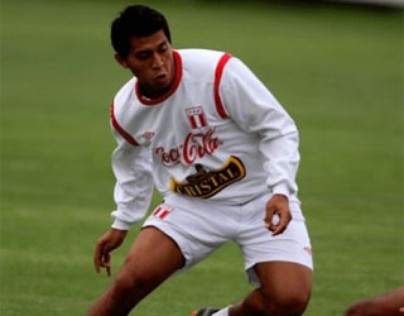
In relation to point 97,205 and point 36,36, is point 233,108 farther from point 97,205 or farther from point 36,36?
point 36,36

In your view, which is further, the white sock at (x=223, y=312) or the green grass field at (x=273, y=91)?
the green grass field at (x=273, y=91)

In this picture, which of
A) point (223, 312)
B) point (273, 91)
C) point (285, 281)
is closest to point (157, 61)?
point (285, 281)

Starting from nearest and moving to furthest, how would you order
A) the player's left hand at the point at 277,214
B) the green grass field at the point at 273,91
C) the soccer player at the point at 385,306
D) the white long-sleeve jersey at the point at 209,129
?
the soccer player at the point at 385,306 → the player's left hand at the point at 277,214 → the white long-sleeve jersey at the point at 209,129 → the green grass field at the point at 273,91

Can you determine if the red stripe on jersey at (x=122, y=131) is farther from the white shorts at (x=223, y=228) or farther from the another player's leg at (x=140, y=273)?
the another player's leg at (x=140, y=273)

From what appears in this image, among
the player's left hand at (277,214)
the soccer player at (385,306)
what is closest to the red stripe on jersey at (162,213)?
the player's left hand at (277,214)

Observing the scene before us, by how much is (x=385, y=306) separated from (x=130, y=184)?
2.11 metres

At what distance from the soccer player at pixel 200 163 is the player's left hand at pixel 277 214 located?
16cm

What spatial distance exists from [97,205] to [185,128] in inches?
297

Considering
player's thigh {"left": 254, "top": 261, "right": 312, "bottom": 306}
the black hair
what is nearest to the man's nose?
the black hair

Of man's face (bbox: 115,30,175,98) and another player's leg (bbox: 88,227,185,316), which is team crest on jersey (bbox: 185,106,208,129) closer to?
man's face (bbox: 115,30,175,98)

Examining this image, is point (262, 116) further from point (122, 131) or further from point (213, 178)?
point (122, 131)

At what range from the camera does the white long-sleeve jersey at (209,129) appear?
8430 mm

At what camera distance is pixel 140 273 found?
8477 millimetres

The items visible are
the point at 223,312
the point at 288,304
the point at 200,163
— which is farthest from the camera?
the point at 223,312
